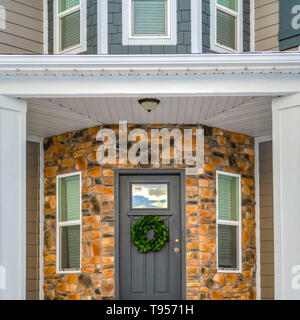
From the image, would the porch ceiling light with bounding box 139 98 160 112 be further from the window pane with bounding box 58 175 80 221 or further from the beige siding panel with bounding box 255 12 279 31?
the beige siding panel with bounding box 255 12 279 31

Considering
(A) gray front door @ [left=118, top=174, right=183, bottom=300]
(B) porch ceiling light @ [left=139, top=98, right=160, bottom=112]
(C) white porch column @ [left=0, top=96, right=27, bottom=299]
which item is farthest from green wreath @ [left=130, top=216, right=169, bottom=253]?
(C) white porch column @ [left=0, top=96, right=27, bottom=299]

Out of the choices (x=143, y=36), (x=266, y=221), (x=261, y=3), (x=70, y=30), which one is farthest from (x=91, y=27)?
(x=266, y=221)

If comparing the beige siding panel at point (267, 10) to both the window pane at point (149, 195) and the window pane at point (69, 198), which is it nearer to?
the window pane at point (149, 195)

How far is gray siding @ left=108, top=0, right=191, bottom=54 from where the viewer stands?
31.9 ft

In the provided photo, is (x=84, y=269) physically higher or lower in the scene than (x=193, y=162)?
lower

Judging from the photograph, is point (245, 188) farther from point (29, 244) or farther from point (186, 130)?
point (29, 244)

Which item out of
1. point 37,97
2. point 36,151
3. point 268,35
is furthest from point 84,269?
point 268,35

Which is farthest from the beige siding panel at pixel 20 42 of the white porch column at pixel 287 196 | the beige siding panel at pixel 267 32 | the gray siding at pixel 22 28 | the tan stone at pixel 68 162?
the white porch column at pixel 287 196

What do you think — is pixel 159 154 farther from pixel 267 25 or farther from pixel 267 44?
pixel 267 25

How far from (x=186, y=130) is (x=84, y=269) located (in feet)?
7.66

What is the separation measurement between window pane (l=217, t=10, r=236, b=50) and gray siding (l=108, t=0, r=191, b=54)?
1.92ft

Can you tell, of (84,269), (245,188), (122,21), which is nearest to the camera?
(122,21)

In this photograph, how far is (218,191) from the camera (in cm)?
1083

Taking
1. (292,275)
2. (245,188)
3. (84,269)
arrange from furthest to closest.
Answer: (245,188), (84,269), (292,275)
